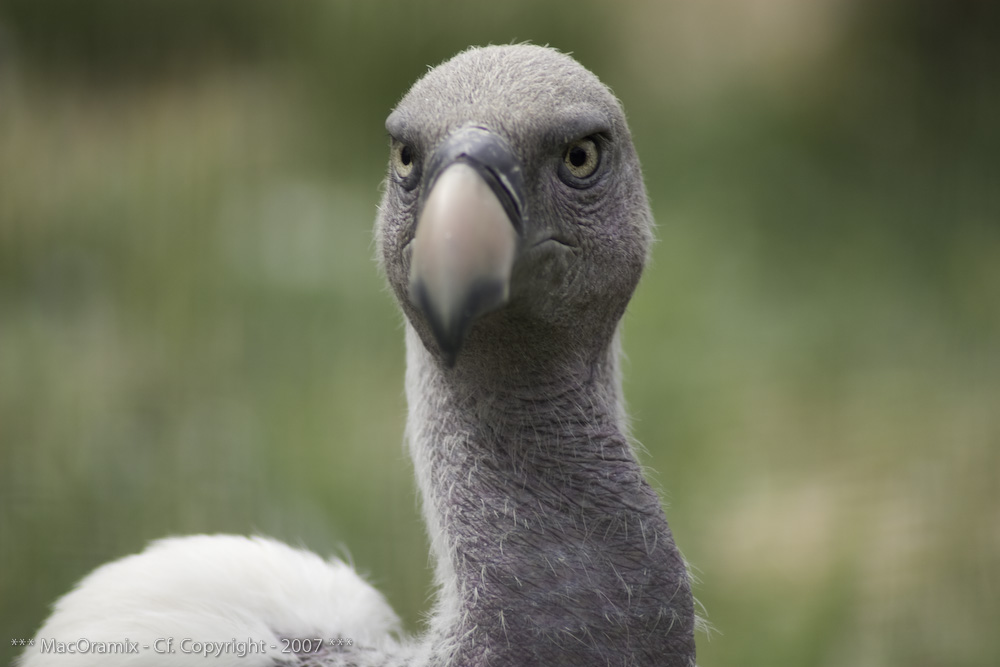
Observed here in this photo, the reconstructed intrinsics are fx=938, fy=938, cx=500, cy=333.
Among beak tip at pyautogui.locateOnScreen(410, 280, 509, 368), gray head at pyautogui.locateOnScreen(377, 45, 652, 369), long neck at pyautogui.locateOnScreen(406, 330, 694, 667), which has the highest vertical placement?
gray head at pyautogui.locateOnScreen(377, 45, 652, 369)

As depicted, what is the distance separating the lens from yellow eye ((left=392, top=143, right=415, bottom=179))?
7.25ft

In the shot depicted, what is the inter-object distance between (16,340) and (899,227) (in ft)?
21.5

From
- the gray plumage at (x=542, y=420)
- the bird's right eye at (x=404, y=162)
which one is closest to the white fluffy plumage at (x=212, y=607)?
the gray plumage at (x=542, y=420)

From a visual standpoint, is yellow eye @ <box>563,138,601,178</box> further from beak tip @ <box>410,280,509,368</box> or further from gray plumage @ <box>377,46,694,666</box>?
beak tip @ <box>410,280,509,368</box>

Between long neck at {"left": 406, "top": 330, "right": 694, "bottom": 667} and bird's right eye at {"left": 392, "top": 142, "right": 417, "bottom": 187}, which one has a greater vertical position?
bird's right eye at {"left": 392, "top": 142, "right": 417, "bottom": 187}

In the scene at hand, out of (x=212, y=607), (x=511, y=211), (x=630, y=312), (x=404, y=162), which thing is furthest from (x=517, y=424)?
(x=630, y=312)

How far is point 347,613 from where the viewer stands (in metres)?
2.74

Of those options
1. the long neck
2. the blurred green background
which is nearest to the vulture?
the long neck

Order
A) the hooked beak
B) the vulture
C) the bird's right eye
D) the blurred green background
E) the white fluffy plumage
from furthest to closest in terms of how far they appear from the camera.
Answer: the blurred green background, the white fluffy plumage, the bird's right eye, the vulture, the hooked beak

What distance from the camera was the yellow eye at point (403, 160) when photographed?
2209 mm

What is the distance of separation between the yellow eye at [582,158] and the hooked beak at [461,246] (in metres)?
0.31

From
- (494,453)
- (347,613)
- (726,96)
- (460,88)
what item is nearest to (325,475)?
(347,613)

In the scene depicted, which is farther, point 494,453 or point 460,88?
point 494,453

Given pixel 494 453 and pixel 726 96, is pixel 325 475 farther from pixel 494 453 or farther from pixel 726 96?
pixel 726 96
